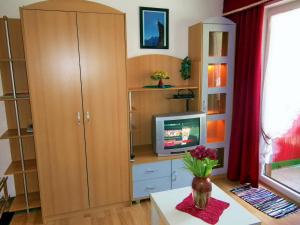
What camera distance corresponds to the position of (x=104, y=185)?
266 cm

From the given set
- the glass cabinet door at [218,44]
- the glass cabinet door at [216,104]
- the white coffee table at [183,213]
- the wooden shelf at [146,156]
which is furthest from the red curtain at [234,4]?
the white coffee table at [183,213]

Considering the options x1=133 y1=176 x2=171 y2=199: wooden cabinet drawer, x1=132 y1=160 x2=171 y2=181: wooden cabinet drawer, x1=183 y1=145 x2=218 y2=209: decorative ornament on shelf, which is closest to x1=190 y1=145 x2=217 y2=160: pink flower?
x1=183 y1=145 x2=218 y2=209: decorative ornament on shelf

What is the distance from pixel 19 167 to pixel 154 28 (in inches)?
90.1

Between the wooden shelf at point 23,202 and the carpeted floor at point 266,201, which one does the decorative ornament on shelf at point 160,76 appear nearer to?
the carpeted floor at point 266,201

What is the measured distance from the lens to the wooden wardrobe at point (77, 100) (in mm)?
2262

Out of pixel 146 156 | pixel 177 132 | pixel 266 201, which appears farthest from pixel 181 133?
pixel 266 201

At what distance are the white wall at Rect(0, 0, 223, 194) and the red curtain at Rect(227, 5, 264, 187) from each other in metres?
0.40

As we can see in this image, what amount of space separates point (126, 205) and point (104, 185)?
39 cm

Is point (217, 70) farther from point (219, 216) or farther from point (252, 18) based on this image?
point (219, 216)

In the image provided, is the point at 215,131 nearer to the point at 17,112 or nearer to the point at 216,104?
the point at 216,104

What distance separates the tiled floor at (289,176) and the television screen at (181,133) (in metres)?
1.24

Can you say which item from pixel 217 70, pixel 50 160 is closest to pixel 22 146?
pixel 50 160

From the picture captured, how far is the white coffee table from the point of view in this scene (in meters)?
1.58

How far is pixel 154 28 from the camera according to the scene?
307cm
